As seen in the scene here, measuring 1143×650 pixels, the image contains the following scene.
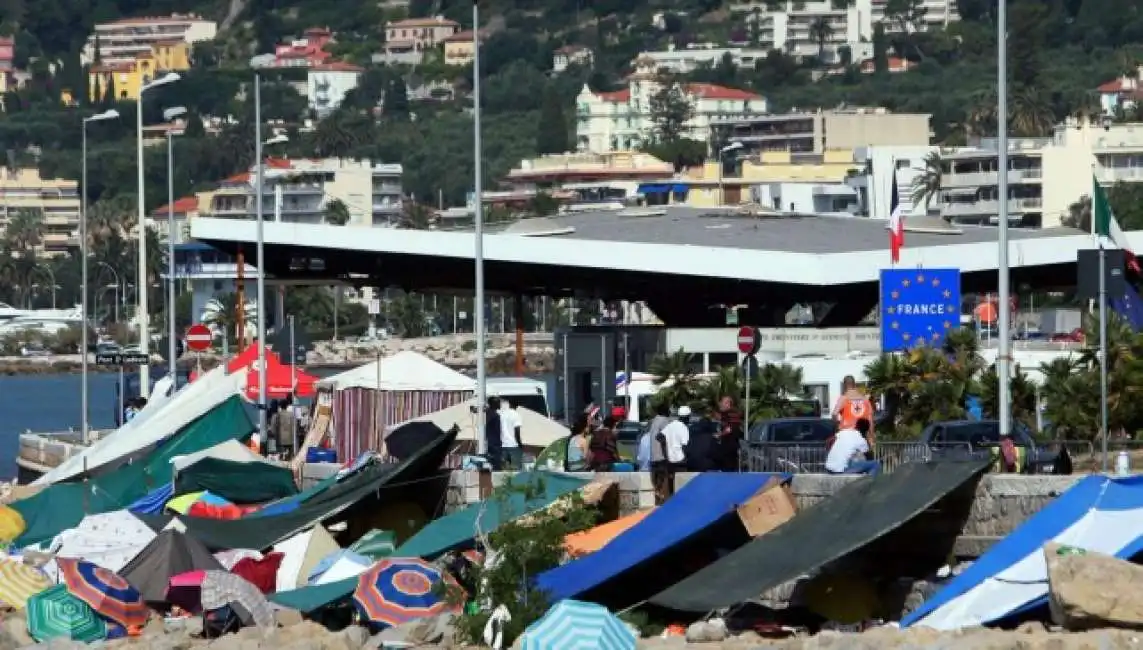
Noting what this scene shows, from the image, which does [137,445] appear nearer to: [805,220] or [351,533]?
[351,533]

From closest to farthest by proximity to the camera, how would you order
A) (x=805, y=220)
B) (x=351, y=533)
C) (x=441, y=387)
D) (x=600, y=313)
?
(x=351, y=533), (x=441, y=387), (x=805, y=220), (x=600, y=313)

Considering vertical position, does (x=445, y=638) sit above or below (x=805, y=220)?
below

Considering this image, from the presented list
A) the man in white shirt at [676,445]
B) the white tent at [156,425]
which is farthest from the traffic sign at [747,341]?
the man in white shirt at [676,445]

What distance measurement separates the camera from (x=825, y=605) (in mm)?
24906

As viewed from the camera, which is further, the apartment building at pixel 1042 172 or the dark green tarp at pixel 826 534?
the apartment building at pixel 1042 172

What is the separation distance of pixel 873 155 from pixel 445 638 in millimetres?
138230

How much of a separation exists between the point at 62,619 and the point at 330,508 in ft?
11.8

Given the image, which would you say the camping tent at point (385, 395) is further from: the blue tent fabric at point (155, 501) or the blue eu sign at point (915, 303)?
the blue eu sign at point (915, 303)

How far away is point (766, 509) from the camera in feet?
85.7

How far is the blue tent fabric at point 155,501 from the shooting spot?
121 ft

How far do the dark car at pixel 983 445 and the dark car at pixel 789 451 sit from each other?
3.56ft

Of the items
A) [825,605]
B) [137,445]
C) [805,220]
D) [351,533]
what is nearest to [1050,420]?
[351,533]

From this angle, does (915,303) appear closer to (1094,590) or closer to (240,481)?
(240,481)

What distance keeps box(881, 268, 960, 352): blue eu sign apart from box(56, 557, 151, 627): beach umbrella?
10.9 metres
